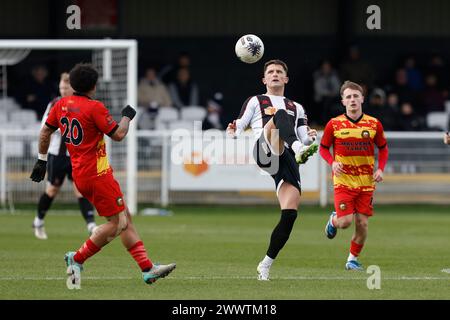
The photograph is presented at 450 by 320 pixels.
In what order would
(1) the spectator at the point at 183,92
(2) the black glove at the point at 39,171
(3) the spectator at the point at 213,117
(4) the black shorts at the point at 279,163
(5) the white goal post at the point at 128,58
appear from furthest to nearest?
(1) the spectator at the point at 183,92, (3) the spectator at the point at 213,117, (5) the white goal post at the point at 128,58, (4) the black shorts at the point at 279,163, (2) the black glove at the point at 39,171

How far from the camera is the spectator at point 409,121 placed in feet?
84.9

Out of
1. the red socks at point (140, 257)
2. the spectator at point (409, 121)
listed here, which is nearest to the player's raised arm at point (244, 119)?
the red socks at point (140, 257)

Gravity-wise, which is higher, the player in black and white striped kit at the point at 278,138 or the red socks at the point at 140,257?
the player in black and white striped kit at the point at 278,138

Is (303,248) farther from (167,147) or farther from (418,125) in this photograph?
(418,125)

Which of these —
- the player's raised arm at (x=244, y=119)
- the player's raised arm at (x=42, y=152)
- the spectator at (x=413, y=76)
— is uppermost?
the spectator at (x=413, y=76)

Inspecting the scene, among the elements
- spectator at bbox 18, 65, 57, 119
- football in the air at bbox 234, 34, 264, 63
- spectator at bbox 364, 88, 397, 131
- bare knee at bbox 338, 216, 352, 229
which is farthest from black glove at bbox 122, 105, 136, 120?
spectator at bbox 364, 88, 397, 131

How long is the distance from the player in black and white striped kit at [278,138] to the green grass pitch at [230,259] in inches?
20.7

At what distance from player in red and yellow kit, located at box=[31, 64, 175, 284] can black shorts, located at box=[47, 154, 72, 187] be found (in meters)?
6.27

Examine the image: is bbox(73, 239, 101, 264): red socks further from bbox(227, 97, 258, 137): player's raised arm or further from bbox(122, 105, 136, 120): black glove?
bbox(227, 97, 258, 137): player's raised arm

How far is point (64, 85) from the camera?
15.2 metres

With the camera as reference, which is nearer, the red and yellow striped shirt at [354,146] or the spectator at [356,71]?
the red and yellow striped shirt at [354,146]

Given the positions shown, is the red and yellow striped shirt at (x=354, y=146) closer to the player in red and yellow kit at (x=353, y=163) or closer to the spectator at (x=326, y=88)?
the player in red and yellow kit at (x=353, y=163)

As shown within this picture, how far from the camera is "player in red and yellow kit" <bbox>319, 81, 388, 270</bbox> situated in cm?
1223

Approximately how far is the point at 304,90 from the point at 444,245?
14.3 meters
